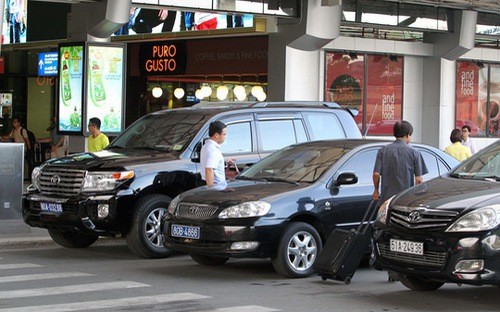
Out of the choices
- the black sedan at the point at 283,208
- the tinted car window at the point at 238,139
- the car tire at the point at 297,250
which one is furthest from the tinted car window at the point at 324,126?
the car tire at the point at 297,250

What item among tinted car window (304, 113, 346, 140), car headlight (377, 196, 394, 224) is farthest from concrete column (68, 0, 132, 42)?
car headlight (377, 196, 394, 224)

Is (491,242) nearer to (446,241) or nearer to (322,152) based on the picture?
(446,241)

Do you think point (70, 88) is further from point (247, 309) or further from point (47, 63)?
point (247, 309)

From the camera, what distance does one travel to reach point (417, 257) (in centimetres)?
978

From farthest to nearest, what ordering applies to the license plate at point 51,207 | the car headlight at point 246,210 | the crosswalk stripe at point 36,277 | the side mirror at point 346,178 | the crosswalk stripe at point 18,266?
the license plate at point 51,207 < the crosswalk stripe at point 18,266 < the side mirror at point 346,178 < the crosswalk stripe at point 36,277 < the car headlight at point 246,210

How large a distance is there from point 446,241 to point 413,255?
42 cm

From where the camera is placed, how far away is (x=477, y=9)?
2502 centimetres

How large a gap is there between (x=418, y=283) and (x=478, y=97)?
17.8 meters

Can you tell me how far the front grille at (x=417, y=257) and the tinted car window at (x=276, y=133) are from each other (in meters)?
4.58

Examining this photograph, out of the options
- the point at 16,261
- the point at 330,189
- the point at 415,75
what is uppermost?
the point at 415,75

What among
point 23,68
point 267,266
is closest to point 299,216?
point 267,266

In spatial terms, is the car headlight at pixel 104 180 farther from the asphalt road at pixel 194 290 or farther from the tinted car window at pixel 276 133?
the tinted car window at pixel 276 133

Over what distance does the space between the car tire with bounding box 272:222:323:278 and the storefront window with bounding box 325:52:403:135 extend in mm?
12736

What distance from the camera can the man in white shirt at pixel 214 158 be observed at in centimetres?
1291
